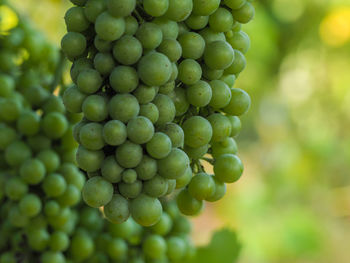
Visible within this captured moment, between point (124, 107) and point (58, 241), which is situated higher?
point (124, 107)

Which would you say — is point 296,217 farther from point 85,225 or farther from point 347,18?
point 85,225

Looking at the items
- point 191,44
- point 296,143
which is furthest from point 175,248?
point 296,143

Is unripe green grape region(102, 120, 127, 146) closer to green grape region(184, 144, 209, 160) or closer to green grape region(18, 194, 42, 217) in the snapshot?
green grape region(184, 144, 209, 160)

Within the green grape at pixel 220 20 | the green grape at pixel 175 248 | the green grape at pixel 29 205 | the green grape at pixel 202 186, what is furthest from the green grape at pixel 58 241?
the green grape at pixel 220 20

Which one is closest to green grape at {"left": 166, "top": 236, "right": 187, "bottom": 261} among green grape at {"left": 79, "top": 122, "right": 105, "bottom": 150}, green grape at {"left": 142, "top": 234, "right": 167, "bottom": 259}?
green grape at {"left": 142, "top": 234, "right": 167, "bottom": 259}

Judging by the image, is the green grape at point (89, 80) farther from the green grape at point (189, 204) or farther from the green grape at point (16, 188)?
the green grape at point (16, 188)

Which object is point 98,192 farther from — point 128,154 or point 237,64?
point 237,64
